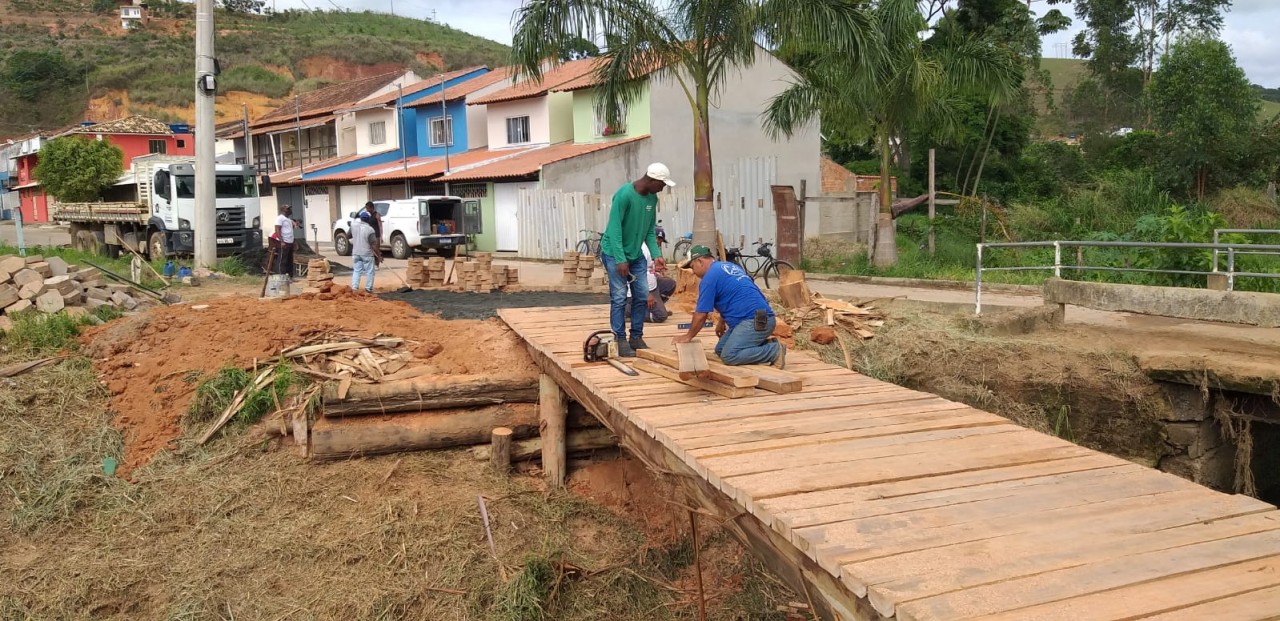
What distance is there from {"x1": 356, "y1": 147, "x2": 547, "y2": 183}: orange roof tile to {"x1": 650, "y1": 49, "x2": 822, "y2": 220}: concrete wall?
4766mm

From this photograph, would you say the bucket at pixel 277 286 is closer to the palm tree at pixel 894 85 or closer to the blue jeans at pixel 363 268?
the blue jeans at pixel 363 268

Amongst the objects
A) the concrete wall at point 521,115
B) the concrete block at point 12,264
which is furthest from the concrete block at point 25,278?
the concrete wall at point 521,115

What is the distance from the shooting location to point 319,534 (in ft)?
23.9

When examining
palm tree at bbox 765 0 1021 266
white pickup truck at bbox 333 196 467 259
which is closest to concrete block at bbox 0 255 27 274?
palm tree at bbox 765 0 1021 266

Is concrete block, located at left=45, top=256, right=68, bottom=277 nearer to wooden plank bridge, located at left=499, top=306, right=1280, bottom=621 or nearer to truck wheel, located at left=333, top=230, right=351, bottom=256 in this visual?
wooden plank bridge, located at left=499, top=306, right=1280, bottom=621

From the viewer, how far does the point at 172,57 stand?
6656 cm

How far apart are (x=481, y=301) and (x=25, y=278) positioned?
558 centimetres

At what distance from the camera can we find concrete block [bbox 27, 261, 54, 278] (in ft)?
36.0

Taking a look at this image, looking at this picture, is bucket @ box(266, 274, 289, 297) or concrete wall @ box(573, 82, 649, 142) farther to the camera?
concrete wall @ box(573, 82, 649, 142)

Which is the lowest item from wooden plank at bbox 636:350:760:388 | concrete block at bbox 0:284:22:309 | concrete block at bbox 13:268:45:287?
wooden plank at bbox 636:350:760:388

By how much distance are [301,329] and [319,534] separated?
253 centimetres

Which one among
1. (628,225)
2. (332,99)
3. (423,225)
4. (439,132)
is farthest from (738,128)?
(332,99)

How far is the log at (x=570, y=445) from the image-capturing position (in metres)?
8.44

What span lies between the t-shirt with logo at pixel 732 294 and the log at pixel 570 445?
2731 mm
